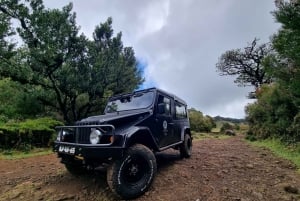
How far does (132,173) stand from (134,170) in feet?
0.20

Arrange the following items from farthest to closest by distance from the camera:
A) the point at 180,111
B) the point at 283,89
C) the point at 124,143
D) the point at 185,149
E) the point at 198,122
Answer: the point at 198,122
the point at 283,89
the point at 180,111
the point at 185,149
the point at 124,143

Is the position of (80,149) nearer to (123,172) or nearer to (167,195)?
(123,172)

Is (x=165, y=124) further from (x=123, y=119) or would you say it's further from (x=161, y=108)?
(x=123, y=119)

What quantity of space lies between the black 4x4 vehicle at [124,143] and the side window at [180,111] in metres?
1.12

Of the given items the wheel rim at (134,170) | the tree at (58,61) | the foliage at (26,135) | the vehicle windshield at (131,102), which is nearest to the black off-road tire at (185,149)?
the vehicle windshield at (131,102)


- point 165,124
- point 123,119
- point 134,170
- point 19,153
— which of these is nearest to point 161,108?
point 165,124

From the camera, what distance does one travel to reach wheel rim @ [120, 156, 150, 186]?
4.29 m

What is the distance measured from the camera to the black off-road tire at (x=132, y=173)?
411cm

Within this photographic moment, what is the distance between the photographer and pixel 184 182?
5.04m

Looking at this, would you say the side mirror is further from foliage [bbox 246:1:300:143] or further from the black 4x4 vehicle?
foliage [bbox 246:1:300:143]

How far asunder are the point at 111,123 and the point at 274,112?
987 cm

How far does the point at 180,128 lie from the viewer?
7117 millimetres

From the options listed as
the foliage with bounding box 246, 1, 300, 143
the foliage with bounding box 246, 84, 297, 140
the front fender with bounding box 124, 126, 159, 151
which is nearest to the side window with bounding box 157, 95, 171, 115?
the front fender with bounding box 124, 126, 159, 151

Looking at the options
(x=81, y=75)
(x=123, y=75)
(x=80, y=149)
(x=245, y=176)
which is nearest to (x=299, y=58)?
(x=245, y=176)
